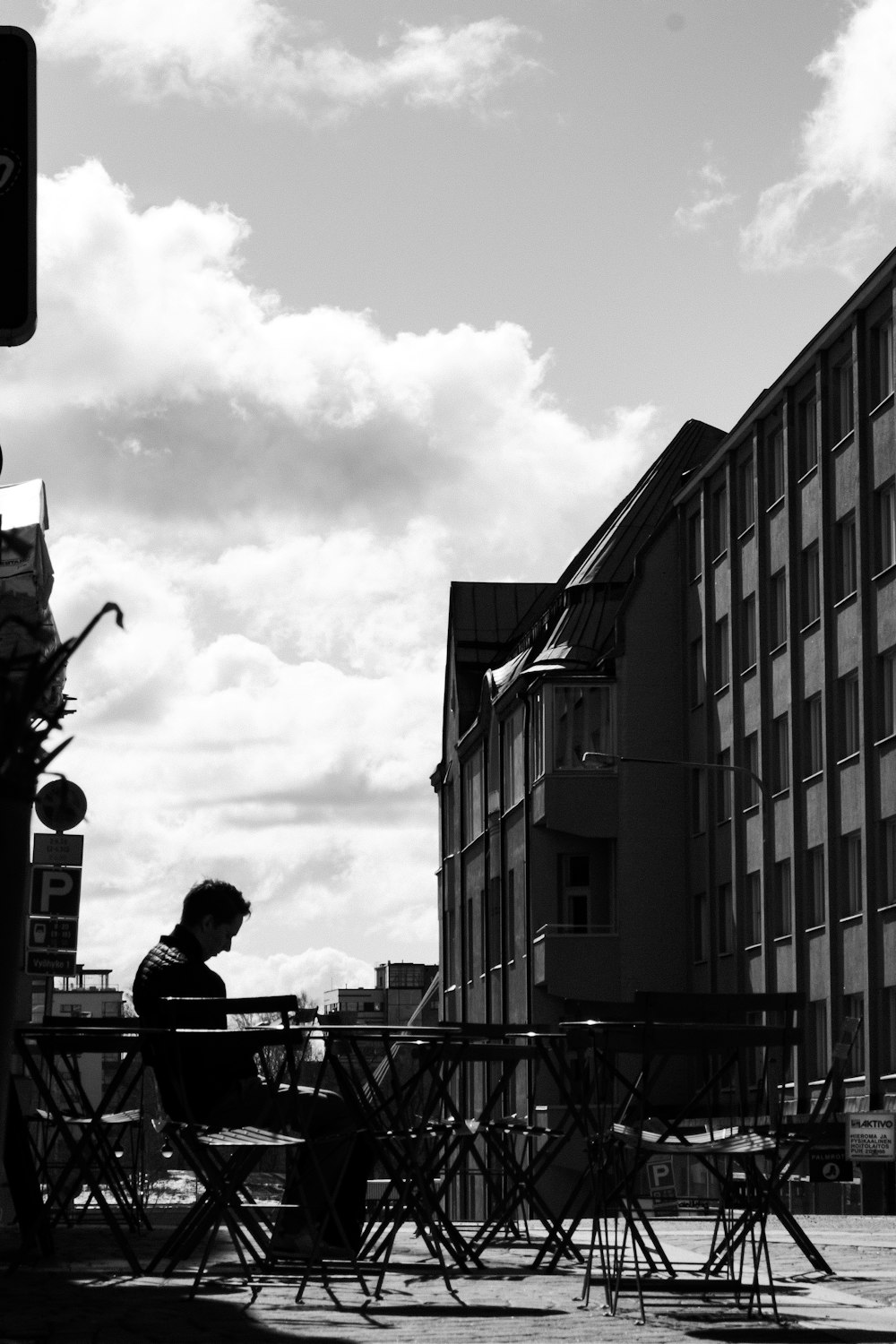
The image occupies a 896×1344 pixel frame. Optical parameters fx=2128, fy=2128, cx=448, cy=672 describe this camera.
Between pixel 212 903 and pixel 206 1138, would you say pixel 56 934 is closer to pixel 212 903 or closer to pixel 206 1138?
pixel 212 903

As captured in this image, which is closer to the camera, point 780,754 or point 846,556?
point 846,556

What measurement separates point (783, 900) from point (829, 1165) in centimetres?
1079

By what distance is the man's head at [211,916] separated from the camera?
908 centimetres

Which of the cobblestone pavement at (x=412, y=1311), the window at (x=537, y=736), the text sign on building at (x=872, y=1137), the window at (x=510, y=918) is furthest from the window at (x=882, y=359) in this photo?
the cobblestone pavement at (x=412, y=1311)

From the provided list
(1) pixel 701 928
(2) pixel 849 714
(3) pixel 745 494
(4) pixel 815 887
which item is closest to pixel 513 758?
(1) pixel 701 928

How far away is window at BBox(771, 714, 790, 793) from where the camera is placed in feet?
146

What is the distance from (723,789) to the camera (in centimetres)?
4912

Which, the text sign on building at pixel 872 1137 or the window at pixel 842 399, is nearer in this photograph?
the text sign on building at pixel 872 1137

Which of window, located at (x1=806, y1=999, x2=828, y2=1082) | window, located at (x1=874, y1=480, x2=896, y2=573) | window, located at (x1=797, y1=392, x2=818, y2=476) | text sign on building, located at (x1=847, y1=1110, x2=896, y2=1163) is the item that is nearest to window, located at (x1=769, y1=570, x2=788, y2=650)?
window, located at (x1=797, y1=392, x2=818, y2=476)

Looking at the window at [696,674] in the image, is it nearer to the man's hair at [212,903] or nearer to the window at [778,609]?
the window at [778,609]

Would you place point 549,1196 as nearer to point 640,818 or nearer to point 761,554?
point 640,818

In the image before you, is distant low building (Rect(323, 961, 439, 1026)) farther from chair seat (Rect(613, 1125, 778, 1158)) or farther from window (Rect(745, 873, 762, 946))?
chair seat (Rect(613, 1125, 778, 1158))

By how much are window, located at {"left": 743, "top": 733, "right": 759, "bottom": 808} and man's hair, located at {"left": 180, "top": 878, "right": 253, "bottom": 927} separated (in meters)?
37.7

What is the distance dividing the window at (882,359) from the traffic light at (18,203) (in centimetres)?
3327
